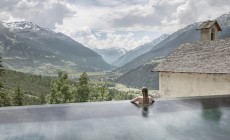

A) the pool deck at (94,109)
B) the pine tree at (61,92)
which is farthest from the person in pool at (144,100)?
the pine tree at (61,92)

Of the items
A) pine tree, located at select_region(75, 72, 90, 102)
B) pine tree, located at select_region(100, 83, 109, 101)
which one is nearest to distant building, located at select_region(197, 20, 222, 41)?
pine tree, located at select_region(100, 83, 109, 101)

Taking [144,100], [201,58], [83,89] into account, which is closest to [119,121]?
[144,100]

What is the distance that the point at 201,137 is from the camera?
5.88 meters

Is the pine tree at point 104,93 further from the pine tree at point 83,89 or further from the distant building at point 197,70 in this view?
the distant building at point 197,70

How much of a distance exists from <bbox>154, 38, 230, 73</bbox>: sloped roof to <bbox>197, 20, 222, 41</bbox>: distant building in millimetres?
3608

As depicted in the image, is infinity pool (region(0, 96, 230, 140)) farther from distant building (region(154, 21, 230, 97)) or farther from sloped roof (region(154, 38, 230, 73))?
sloped roof (region(154, 38, 230, 73))

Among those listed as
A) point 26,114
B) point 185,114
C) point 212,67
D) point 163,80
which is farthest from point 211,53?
point 26,114

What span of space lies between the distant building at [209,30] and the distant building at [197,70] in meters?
3.61

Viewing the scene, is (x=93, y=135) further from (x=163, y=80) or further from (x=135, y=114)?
(x=163, y=80)

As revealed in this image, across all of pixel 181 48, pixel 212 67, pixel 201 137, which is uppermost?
pixel 181 48

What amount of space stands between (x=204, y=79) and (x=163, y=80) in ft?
A: 15.5

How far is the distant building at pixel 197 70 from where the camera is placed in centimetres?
2256

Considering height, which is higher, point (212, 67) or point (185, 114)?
point (212, 67)

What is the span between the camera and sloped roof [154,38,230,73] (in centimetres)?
2338
